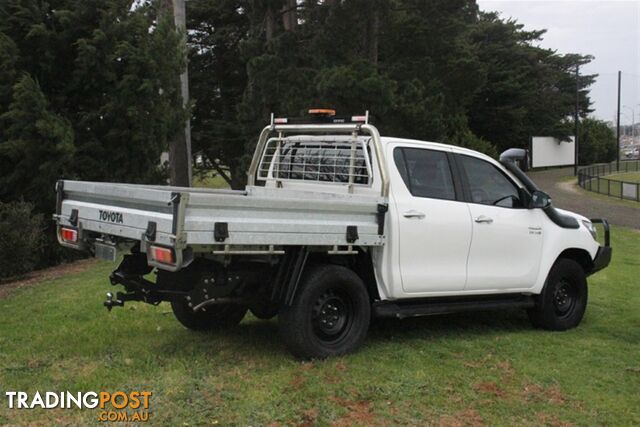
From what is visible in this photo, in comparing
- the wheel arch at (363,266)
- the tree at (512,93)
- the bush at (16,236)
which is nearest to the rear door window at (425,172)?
the wheel arch at (363,266)

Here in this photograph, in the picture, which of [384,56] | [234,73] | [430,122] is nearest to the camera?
[430,122]

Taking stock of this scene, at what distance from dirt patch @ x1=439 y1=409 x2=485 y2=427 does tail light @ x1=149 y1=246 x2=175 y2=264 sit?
2.12 meters

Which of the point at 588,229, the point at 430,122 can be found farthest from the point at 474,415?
the point at 430,122

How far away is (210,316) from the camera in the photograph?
652 cm

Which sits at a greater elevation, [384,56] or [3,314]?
[384,56]

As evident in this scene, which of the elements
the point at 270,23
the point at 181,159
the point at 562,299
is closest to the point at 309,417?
the point at 562,299

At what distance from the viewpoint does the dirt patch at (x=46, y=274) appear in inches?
418

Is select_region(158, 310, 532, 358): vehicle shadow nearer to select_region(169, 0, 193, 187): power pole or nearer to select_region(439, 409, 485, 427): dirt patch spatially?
select_region(439, 409, 485, 427): dirt patch

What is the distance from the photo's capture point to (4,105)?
40.9 feet

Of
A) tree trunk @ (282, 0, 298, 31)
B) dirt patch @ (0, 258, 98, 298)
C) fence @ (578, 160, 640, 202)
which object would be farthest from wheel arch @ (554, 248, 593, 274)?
fence @ (578, 160, 640, 202)

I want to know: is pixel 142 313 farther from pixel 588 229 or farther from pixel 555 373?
pixel 588 229

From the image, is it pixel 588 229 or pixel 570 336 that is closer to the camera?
pixel 570 336

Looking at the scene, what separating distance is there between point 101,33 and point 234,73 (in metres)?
15.8

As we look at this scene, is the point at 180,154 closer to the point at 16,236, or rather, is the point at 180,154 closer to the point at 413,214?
the point at 16,236
